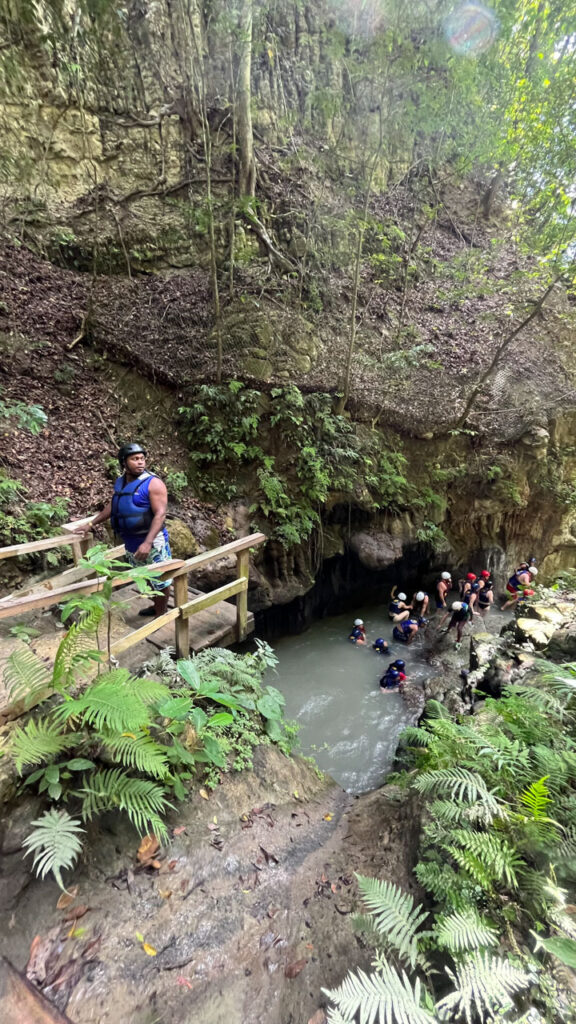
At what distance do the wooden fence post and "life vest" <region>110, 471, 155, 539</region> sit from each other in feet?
2.09

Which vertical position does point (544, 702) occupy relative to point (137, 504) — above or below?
below

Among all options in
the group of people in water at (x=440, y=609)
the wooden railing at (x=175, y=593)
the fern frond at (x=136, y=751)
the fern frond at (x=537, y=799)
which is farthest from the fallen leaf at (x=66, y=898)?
the group of people in water at (x=440, y=609)

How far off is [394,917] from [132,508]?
→ 3683 mm

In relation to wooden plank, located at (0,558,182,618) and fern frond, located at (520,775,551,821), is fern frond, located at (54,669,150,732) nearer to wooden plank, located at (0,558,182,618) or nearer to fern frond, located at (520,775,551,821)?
wooden plank, located at (0,558,182,618)

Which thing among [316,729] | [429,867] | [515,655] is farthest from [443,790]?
[316,729]

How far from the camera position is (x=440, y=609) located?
11.7m

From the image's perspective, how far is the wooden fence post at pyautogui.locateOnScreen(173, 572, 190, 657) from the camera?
167 inches

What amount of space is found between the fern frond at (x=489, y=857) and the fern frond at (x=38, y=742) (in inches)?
103

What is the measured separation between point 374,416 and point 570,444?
6775mm

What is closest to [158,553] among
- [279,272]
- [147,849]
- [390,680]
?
[147,849]

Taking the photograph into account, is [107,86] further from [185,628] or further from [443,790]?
[443,790]

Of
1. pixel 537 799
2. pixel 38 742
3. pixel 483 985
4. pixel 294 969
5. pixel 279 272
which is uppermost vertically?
pixel 279 272

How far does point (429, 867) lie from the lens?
106 inches

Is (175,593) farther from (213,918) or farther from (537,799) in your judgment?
(537,799)
